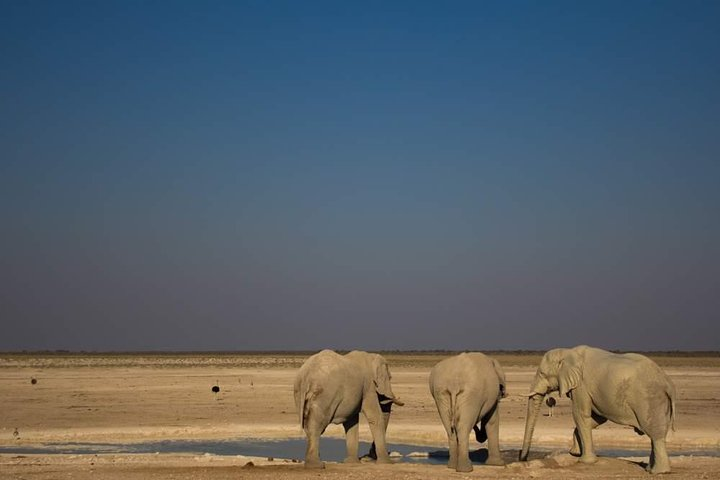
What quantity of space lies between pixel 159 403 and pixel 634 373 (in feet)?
75.8

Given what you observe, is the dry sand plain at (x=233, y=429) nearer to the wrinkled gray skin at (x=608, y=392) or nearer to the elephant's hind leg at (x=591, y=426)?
the wrinkled gray skin at (x=608, y=392)

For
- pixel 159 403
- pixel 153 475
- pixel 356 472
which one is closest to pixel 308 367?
pixel 356 472

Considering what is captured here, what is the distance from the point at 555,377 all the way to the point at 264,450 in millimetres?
8076

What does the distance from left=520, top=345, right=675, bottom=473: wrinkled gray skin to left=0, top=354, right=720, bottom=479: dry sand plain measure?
705 millimetres

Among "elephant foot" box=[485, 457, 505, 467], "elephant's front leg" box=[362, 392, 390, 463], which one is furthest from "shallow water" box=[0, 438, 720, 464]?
"elephant's front leg" box=[362, 392, 390, 463]

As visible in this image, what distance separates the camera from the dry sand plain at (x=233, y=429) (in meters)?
17.7

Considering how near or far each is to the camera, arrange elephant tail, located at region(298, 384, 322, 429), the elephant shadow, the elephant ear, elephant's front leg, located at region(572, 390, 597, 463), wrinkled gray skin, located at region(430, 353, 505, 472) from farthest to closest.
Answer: the elephant shadow, the elephant ear, elephant's front leg, located at region(572, 390, 597, 463), elephant tail, located at region(298, 384, 322, 429), wrinkled gray skin, located at region(430, 353, 505, 472)

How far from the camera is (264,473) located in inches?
682

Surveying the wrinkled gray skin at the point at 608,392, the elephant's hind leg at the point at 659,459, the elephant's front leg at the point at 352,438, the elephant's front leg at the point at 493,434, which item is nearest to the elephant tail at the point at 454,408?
the elephant's front leg at the point at 493,434

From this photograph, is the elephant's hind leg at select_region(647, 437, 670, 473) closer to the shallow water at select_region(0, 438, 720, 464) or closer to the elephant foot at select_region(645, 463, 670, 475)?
the elephant foot at select_region(645, 463, 670, 475)

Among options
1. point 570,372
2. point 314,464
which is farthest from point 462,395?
point 314,464

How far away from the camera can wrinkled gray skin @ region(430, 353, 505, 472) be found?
59.7 feet

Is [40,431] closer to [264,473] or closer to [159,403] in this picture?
[159,403]

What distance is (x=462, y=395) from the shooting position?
60.2 ft
